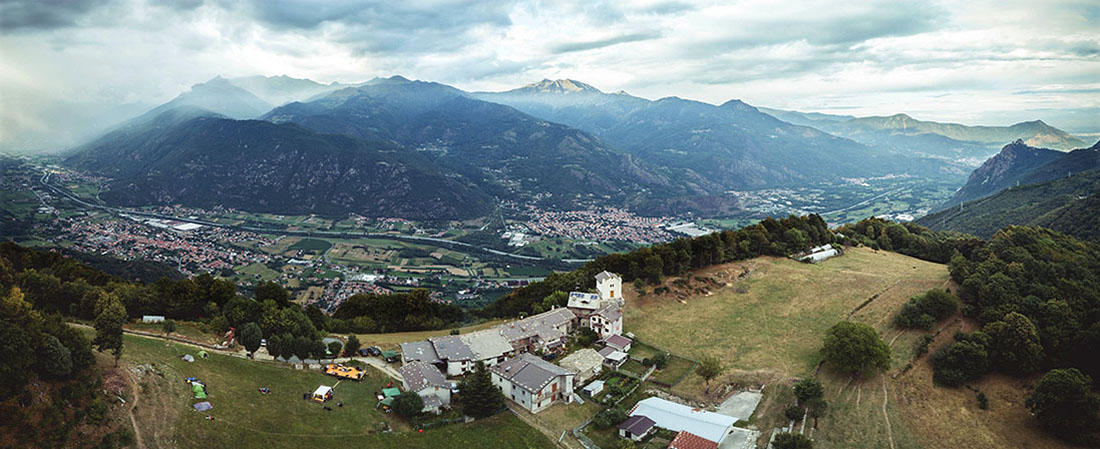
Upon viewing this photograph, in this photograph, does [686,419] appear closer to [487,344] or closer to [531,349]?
[531,349]

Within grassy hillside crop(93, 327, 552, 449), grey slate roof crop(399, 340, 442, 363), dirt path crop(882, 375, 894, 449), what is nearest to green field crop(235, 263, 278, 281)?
grassy hillside crop(93, 327, 552, 449)

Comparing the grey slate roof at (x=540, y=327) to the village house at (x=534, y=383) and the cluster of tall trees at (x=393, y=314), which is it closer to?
the village house at (x=534, y=383)

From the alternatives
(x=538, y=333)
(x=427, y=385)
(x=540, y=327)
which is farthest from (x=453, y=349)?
(x=540, y=327)

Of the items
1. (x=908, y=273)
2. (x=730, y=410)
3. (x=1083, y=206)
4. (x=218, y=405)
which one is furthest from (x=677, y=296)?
(x=1083, y=206)

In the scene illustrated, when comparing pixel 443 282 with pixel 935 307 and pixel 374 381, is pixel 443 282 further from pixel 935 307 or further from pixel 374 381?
pixel 935 307

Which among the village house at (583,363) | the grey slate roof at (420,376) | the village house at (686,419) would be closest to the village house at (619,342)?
the village house at (583,363)
